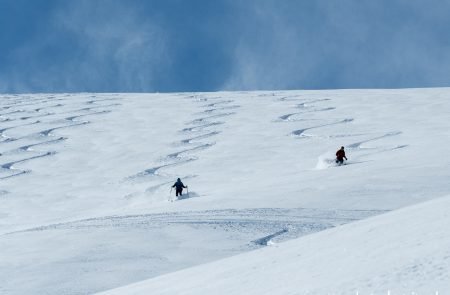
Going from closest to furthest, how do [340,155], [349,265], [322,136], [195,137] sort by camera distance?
[349,265] < [340,155] < [322,136] < [195,137]

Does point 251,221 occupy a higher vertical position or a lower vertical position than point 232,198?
lower

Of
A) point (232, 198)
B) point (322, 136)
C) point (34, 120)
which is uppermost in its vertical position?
point (34, 120)

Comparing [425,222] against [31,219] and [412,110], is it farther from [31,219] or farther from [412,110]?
[412,110]

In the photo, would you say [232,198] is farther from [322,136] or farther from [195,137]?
[195,137]

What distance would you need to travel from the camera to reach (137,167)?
1647cm

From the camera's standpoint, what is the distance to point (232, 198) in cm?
1027

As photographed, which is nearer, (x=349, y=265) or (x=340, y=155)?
(x=349, y=265)

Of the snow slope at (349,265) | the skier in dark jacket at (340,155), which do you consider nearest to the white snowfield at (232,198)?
the snow slope at (349,265)

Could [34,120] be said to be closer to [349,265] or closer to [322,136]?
[322,136]

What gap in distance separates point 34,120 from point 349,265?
74.4ft

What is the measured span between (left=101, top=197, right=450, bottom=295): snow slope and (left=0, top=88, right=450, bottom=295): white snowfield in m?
0.02

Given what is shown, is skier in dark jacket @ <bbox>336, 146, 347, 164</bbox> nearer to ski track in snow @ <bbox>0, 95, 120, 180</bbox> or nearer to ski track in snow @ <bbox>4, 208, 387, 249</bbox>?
ski track in snow @ <bbox>4, 208, 387, 249</bbox>

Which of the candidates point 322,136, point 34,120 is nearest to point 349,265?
point 322,136

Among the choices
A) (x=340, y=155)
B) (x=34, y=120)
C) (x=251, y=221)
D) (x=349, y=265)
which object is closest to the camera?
(x=349, y=265)
